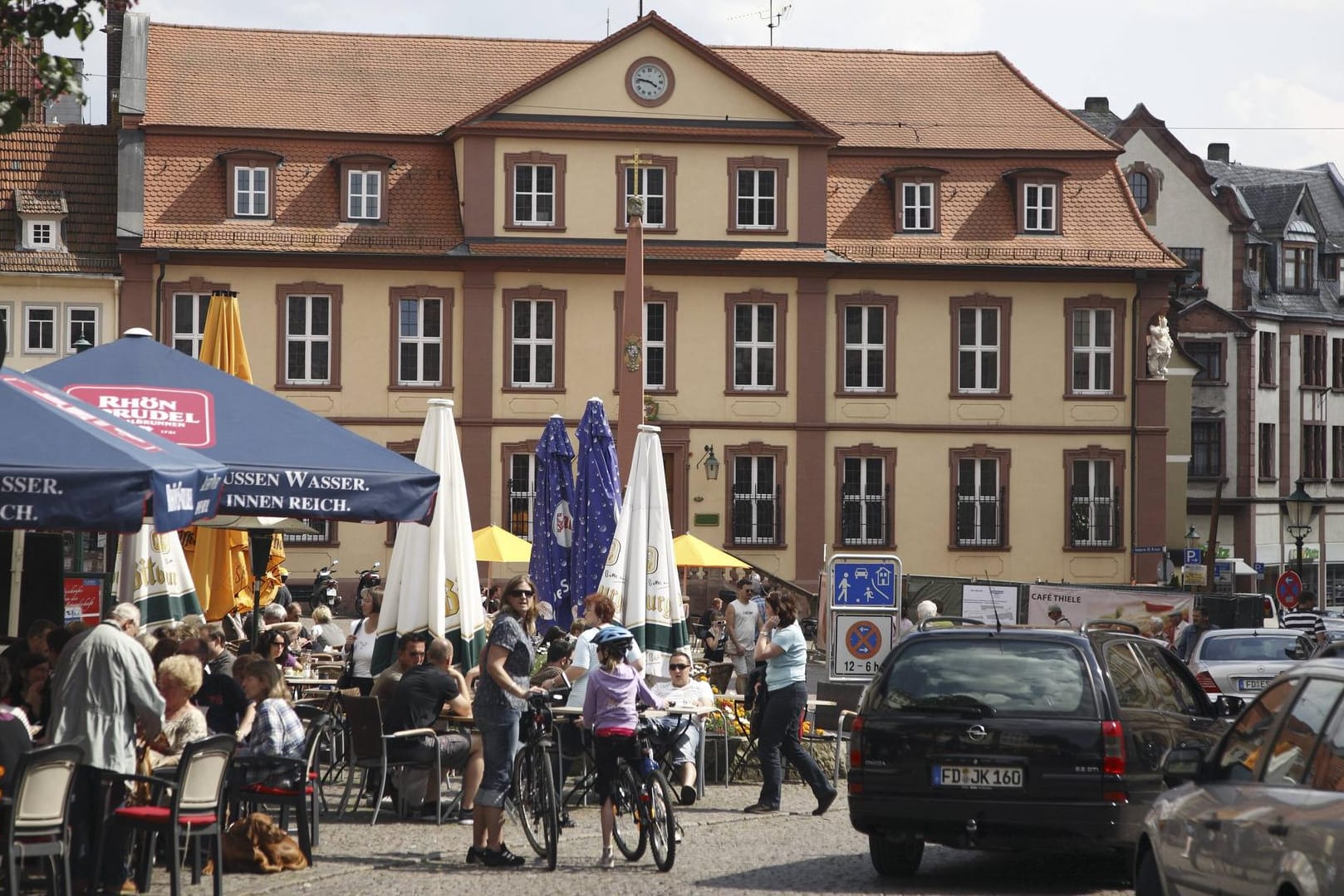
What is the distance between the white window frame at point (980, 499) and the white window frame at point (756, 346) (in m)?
4.72

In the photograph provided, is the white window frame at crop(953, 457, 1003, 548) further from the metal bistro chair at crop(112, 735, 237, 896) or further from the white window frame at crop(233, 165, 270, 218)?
the metal bistro chair at crop(112, 735, 237, 896)

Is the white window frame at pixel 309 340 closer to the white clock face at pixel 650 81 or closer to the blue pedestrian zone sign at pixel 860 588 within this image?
the white clock face at pixel 650 81

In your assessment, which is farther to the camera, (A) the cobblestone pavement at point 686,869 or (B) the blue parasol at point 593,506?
(B) the blue parasol at point 593,506

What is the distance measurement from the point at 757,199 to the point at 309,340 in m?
10.0

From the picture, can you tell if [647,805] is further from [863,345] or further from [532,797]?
[863,345]

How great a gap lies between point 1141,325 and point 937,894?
35688 mm

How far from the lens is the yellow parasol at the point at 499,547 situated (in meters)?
30.5

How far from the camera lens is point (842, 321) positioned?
44969mm

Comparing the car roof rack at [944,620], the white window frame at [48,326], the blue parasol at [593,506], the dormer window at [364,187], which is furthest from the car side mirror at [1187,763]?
the white window frame at [48,326]

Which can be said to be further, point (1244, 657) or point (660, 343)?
point (660, 343)

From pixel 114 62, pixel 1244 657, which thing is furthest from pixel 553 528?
pixel 114 62

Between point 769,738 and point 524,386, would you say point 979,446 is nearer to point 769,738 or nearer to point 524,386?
point 524,386

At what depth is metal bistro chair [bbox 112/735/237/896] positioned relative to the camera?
10.7 m

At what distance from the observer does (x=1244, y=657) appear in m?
25.5
